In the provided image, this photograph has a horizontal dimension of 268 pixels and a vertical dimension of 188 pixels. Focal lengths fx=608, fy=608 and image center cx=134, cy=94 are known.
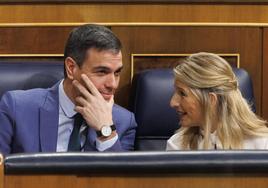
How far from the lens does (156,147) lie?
4.63ft

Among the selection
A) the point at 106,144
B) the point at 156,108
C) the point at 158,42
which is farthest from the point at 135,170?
the point at 158,42

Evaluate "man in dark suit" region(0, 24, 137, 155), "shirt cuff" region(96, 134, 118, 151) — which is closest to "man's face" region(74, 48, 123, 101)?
"man in dark suit" region(0, 24, 137, 155)

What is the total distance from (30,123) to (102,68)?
18 cm

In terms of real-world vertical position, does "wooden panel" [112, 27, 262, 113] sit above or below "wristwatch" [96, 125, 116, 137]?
above

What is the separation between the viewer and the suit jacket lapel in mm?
1216

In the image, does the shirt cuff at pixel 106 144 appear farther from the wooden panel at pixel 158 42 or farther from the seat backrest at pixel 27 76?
the wooden panel at pixel 158 42

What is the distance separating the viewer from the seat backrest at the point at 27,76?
137 centimetres

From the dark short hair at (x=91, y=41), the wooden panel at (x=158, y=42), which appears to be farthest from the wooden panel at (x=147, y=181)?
the wooden panel at (x=158, y=42)

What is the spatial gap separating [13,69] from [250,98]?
0.55 meters

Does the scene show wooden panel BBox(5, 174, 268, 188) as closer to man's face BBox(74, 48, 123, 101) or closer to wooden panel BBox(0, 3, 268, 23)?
man's face BBox(74, 48, 123, 101)

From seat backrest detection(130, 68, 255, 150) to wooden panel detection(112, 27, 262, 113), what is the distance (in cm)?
18

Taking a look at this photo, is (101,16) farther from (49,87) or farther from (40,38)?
(49,87)

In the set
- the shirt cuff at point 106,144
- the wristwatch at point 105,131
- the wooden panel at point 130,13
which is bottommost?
the shirt cuff at point 106,144

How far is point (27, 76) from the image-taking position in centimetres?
138
